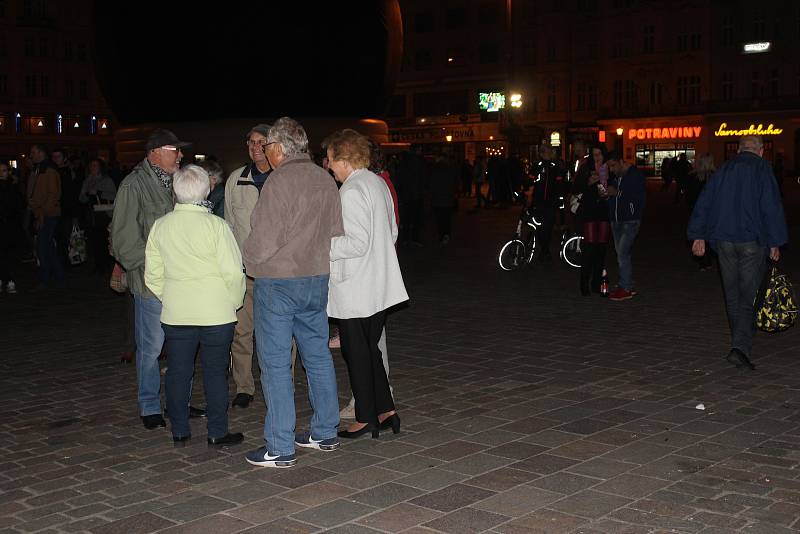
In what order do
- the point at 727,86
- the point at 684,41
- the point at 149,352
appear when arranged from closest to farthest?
1. the point at 149,352
2. the point at 727,86
3. the point at 684,41

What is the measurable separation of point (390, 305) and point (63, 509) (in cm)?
214

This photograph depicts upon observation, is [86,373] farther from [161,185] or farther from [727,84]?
[727,84]

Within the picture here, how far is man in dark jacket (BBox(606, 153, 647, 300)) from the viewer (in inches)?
470

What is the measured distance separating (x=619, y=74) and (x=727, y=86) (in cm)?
733

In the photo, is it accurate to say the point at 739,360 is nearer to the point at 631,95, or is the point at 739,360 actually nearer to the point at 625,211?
the point at 625,211

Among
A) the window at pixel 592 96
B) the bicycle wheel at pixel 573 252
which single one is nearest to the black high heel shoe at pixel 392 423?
the bicycle wheel at pixel 573 252

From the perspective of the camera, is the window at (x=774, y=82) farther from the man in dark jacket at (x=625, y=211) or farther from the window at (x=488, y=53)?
the man in dark jacket at (x=625, y=211)

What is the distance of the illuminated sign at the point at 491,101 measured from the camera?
1553 inches

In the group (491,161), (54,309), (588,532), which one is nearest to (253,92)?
(491,161)

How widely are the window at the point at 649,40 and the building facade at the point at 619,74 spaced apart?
2.6 inches

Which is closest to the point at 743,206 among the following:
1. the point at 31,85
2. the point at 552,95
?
the point at 552,95

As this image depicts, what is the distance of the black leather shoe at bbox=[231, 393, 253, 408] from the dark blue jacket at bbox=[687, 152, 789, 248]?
387 centimetres

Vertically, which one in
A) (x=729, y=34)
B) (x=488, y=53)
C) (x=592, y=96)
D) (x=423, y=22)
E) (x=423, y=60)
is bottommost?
(x=592, y=96)

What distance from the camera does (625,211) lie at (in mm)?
12023
